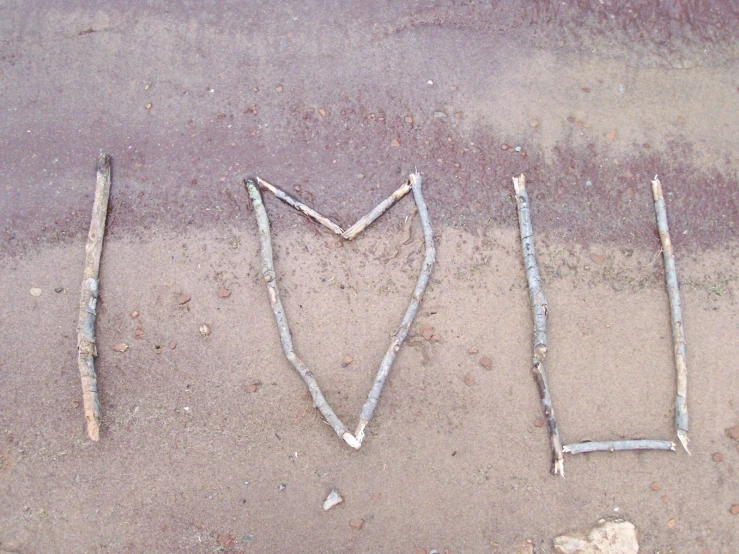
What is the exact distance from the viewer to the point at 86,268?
15.5 ft

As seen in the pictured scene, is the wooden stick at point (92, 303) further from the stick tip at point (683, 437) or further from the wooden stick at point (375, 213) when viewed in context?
the stick tip at point (683, 437)

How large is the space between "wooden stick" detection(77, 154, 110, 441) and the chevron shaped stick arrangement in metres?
1.30

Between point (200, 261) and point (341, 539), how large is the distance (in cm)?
265

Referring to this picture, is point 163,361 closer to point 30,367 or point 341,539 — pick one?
point 30,367

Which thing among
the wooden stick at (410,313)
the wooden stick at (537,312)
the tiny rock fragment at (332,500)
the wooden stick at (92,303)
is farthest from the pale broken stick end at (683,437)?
the wooden stick at (92,303)

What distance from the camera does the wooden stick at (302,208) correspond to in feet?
15.9

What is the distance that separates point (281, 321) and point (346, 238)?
0.94 metres

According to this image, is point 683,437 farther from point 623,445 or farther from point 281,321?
point 281,321

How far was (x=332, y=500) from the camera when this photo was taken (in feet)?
14.5

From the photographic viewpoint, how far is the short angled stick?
4.85 metres

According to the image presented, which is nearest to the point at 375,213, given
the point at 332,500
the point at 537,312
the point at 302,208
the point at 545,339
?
Result: the point at 302,208

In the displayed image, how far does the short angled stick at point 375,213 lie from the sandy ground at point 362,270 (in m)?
0.12

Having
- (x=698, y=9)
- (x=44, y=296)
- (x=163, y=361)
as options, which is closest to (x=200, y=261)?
(x=163, y=361)

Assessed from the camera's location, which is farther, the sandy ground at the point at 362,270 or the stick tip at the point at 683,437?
the stick tip at the point at 683,437
